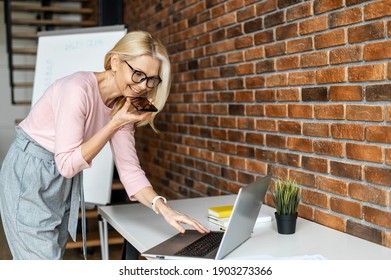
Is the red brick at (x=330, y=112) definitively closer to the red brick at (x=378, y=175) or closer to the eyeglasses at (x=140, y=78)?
the red brick at (x=378, y=175)

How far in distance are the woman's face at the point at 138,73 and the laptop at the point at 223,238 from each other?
54cm

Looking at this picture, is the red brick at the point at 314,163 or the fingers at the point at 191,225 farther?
the red brick at the point at 314,163

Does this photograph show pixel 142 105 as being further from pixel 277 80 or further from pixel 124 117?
pixel 277 80

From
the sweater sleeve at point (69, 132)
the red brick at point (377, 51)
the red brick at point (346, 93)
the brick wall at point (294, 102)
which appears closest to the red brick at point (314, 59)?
the brick wall at point (294, 102)

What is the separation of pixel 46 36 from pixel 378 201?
2.88 meters

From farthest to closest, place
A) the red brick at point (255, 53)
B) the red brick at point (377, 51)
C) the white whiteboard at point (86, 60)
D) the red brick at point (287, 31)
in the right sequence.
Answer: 1. the white whiteboard at point (86, 60)
2. the red brick at point (255, 53)
3. the red brick at point (287, 31)
4. the red brick at point (377, 51)

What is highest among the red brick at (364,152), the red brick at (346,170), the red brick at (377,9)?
the red brick at (377,9)

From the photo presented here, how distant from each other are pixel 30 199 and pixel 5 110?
15.8 ft

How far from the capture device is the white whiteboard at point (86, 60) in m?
3.53

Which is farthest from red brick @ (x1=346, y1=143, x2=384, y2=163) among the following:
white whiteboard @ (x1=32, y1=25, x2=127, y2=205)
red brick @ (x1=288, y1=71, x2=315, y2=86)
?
white whiteboard @ (x1=32, y1=25, x2=127, y2=205)

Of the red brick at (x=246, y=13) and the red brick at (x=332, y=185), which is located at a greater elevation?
the red brick at (x=246, y=13)

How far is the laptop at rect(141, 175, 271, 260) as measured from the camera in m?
1.44

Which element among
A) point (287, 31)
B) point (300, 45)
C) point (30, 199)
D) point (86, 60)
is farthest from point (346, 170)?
point (86, 60)

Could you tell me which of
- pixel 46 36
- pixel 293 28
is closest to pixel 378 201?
pixel 293 28
